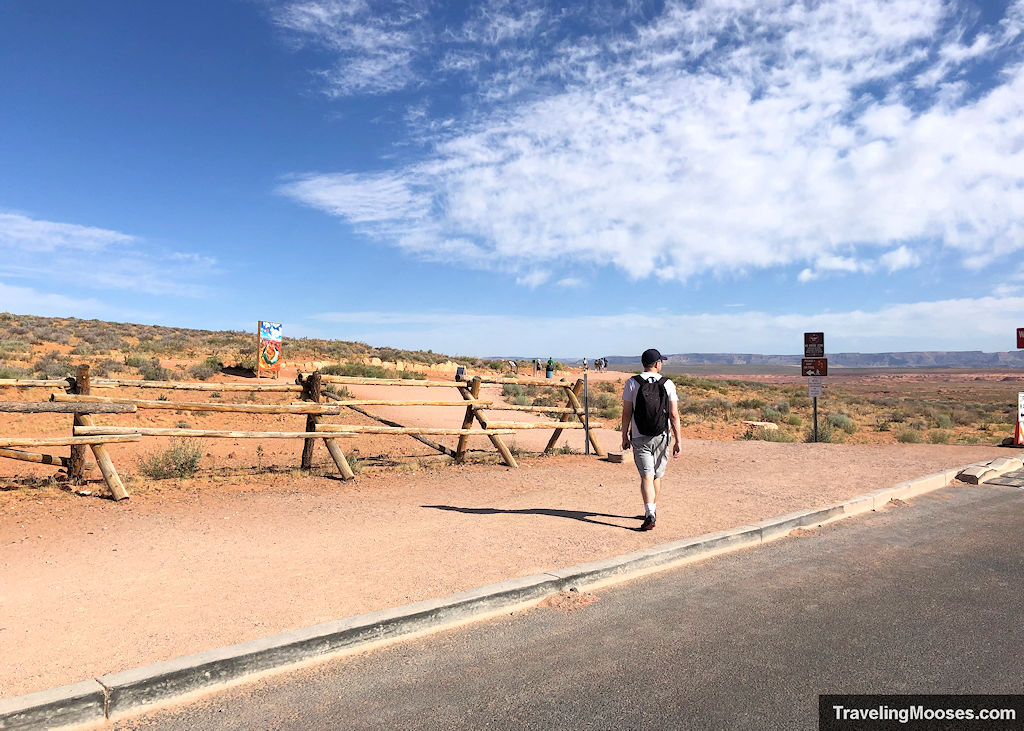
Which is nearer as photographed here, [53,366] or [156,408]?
[156,408]

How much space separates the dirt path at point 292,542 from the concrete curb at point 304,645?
0.21m

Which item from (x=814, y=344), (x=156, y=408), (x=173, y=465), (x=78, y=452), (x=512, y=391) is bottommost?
(x=173, y=465)

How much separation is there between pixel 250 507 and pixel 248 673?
14.4 ft

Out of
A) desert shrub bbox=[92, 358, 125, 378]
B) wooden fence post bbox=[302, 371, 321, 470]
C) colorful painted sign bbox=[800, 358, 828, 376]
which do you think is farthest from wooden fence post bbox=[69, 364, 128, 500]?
desert shrub bbox=[92, 358, 125, 378]

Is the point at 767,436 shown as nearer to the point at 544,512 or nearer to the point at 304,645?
the point at 544,512

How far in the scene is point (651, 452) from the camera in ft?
22.4

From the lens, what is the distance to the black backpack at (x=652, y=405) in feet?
21.9

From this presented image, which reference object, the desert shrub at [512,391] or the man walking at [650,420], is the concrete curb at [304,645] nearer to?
the man walking at [650,420]

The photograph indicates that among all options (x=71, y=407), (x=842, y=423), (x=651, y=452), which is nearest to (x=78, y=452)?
(x=71, y=407)

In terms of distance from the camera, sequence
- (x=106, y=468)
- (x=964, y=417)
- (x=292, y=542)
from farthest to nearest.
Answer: (x=964, y=417) < (x=106, y=468) < (x=292, y=542)

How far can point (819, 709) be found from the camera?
338 cm

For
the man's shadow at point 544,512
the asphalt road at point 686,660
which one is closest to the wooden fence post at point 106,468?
the man's shadow at point 544,512

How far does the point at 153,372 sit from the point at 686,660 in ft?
76.8

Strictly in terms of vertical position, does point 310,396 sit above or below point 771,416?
above
